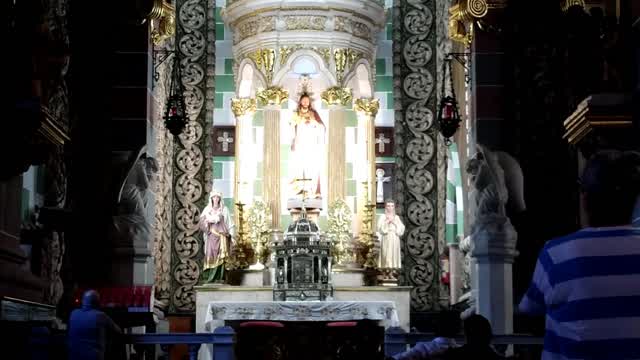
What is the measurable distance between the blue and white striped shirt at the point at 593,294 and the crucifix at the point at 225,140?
52.1ft

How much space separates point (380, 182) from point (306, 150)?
1.63 metres

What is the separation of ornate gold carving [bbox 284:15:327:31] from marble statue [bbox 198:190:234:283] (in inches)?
108

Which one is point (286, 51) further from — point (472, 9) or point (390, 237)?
point (472, 9)

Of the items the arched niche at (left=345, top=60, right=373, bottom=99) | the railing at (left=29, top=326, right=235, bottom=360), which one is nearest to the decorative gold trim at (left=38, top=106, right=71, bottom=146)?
the railing at (left=29, top=326, right=235, bottom=360)

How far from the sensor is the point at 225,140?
19.4 m

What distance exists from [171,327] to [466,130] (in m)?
5.45

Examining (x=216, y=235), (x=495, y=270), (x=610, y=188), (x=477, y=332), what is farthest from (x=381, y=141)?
(x=610, y=188)

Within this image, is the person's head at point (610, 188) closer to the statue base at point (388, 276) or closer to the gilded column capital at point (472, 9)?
the gilded column capital at point (472, 9)

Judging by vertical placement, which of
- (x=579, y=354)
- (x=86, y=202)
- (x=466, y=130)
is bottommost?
(x=579, y=354)

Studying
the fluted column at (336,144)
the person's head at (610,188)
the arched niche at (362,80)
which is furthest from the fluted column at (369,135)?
the person's head at (610,188)

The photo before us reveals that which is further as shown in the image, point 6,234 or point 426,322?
point 426,322

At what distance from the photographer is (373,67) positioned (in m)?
19.0

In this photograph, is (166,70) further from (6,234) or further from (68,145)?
(6,234)

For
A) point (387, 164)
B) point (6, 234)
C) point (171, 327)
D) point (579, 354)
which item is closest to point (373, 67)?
point (387, 164)
